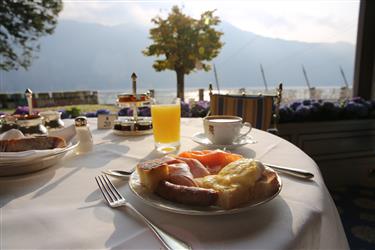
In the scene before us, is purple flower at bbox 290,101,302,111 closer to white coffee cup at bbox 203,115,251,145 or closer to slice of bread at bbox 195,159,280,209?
white coffee cup at bbox 203,115,251,145

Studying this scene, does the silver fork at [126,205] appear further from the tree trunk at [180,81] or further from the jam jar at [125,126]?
the tree trunk at [180,81]

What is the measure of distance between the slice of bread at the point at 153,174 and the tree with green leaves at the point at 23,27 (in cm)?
283

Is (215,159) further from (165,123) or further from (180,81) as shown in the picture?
(180,81)

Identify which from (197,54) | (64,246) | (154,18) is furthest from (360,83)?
(64,246)

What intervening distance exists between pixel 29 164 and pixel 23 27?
273 centimetres

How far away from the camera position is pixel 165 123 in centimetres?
82

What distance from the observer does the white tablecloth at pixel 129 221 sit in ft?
1.06

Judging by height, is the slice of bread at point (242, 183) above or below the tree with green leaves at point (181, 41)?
below

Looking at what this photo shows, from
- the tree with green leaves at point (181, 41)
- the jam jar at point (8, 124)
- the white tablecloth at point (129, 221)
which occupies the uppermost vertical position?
the tree with green leaves at point (181, 41)

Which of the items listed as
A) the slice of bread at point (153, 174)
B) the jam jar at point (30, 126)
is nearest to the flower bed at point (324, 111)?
the jam jar at point (30, 126)

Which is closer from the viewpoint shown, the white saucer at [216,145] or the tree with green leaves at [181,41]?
the white saucer at [216,145]

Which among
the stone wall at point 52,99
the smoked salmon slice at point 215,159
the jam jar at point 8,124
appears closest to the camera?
the smoked salmon slice at point 215,159

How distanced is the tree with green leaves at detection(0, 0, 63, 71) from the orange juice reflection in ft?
8.14

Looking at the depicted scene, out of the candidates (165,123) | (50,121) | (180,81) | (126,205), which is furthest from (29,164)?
(180,81)
